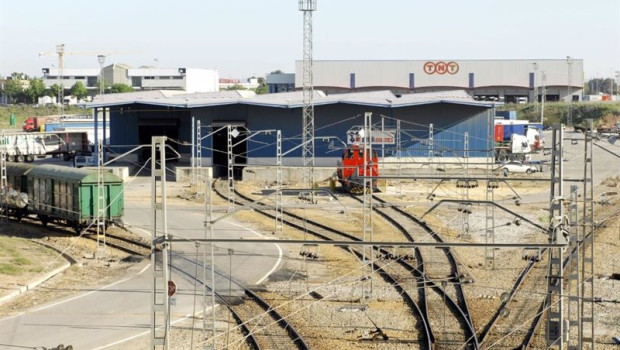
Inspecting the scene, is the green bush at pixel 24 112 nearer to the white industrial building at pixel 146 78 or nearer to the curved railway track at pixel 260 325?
the white industrial building at pixel 146 78

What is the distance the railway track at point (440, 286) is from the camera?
2123 centimetres

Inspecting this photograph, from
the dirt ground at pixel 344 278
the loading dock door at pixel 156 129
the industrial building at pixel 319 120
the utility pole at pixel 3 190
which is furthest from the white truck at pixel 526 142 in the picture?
the utility pole at pixel 3 190

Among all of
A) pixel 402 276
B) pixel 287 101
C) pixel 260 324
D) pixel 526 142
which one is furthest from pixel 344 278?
pixel 526 142

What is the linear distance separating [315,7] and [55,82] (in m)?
127

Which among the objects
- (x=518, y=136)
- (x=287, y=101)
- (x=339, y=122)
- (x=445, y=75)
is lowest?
(x=518, y=136)

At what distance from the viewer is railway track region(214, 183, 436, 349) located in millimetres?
21781

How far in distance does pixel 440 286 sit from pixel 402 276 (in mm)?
1777

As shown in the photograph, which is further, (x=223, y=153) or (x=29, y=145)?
(x=29, y=145)

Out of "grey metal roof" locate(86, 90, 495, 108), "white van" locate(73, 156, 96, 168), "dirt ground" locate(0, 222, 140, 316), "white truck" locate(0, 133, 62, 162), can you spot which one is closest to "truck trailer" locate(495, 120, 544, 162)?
"grey metal roof" locate(86, 90, 495, 108)

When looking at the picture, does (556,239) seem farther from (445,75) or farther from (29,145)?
(445,75)

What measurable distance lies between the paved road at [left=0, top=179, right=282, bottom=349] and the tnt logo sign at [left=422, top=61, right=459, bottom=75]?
240ft

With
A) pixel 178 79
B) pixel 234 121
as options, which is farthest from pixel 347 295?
pixel 178 79

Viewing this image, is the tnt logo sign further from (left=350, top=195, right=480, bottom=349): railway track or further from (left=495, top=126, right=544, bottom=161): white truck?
(left=350, top=195, right=480, bottom=349): railway track

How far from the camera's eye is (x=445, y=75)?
4176 inches
